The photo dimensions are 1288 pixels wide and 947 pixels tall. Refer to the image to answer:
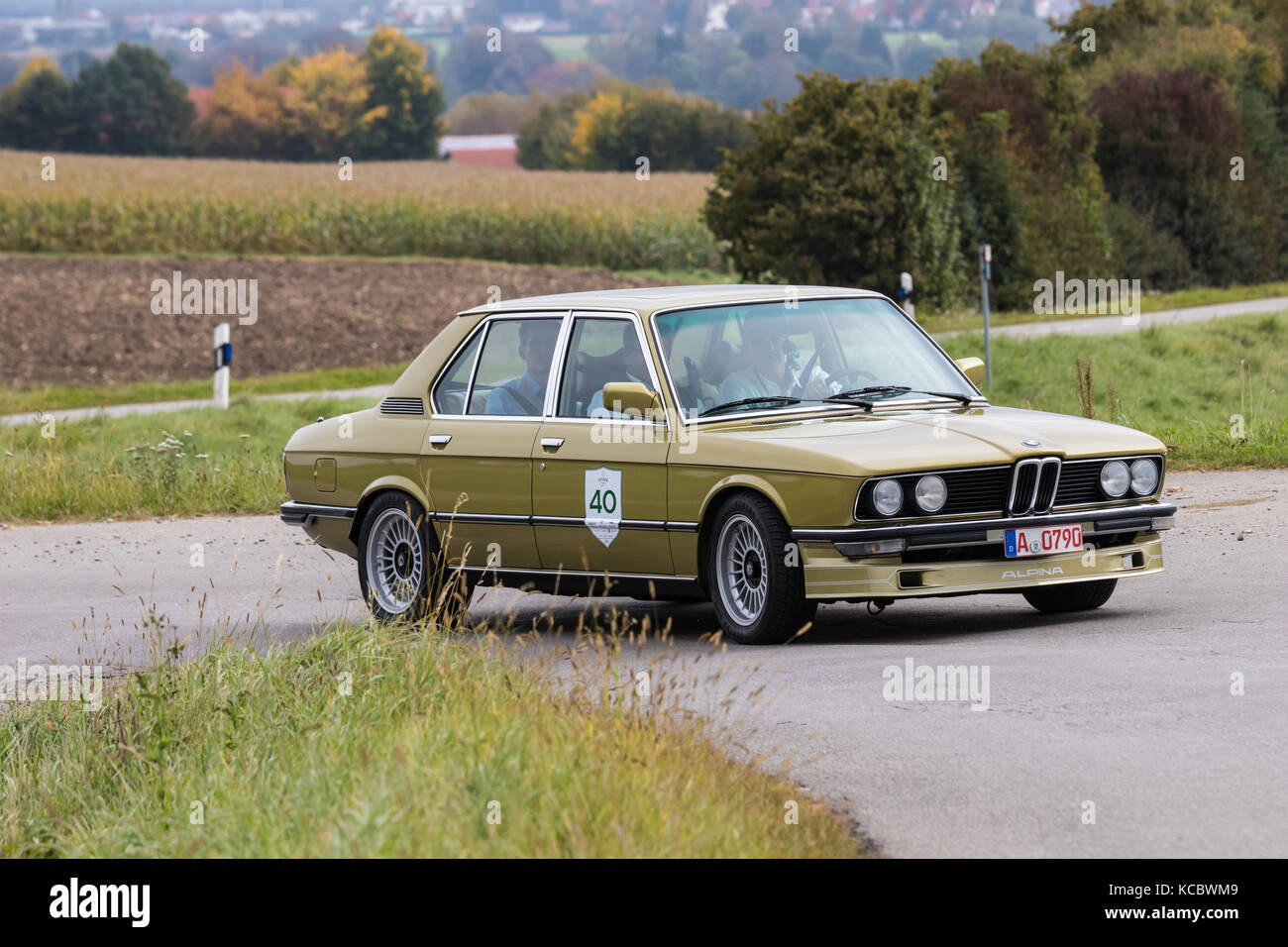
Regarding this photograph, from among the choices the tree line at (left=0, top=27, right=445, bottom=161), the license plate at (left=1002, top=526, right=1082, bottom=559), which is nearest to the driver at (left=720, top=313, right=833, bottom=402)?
the license plate at (left=1002, top=526, right=1082, bottom=559)

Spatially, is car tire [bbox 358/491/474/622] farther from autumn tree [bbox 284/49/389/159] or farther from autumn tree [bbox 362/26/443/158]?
autumn tree [bbox 362/26/443/158]

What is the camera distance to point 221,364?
76.6 ft

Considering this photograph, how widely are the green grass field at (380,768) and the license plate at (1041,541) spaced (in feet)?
6.68

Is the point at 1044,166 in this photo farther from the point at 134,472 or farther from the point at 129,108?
the point at 129,108

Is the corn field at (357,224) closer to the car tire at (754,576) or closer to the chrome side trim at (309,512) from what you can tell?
the chrome side trim at (309,512)

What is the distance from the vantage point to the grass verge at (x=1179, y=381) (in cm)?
1673

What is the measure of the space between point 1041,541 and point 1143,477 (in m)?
0.79

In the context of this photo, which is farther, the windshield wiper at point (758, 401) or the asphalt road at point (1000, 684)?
the windshield wiper at point (758, 401)

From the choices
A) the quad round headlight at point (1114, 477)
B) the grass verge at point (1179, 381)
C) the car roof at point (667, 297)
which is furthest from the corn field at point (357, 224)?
the quad round headlight at point (1114, 477)

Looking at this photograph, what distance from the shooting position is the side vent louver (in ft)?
36.3

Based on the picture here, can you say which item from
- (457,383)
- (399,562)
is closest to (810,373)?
(457,383)

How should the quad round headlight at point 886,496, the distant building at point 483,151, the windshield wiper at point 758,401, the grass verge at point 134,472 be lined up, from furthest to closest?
the distant building at point 483,151
the grass verge at point 134,472
the windshield wiper at point 758,401
the quad round headlight at point 886,496

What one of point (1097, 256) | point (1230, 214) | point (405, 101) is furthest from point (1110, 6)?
point (405, 101)
